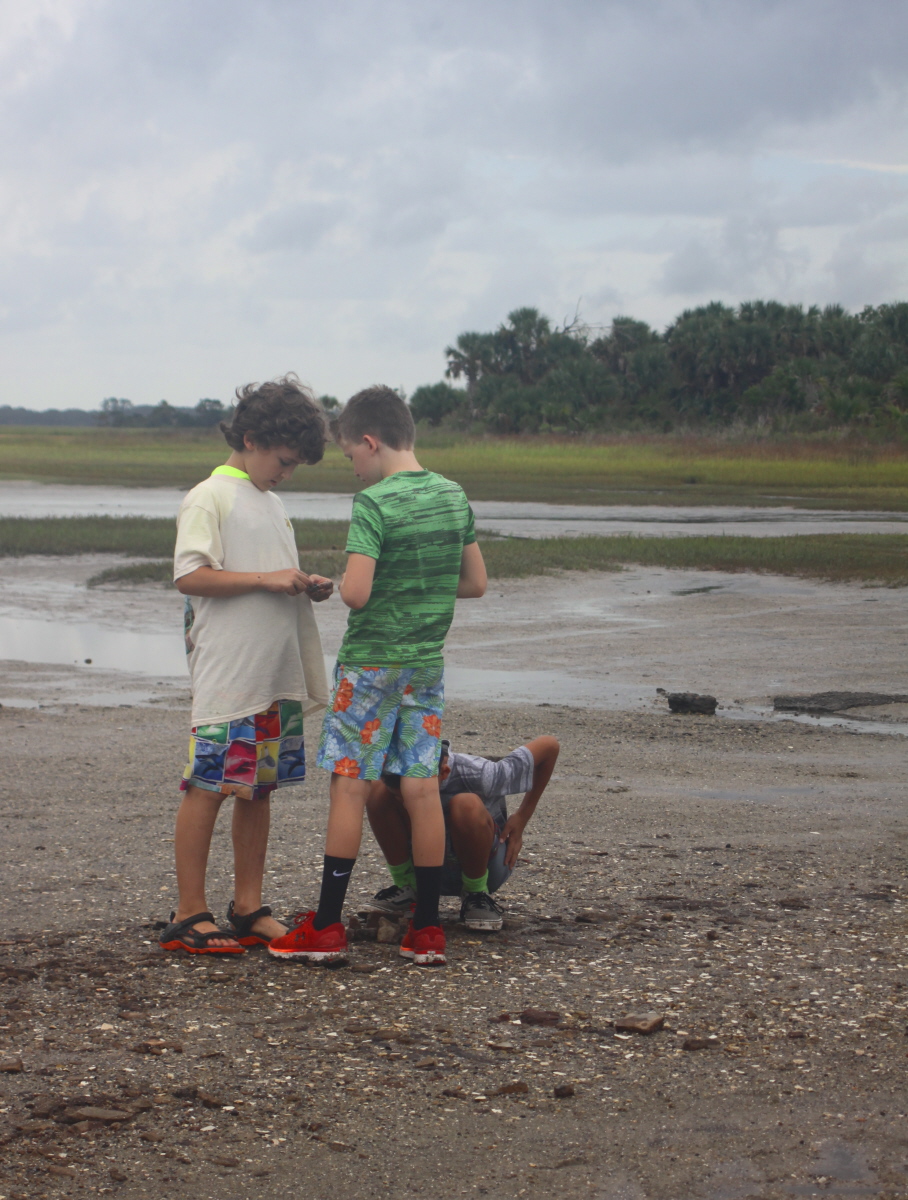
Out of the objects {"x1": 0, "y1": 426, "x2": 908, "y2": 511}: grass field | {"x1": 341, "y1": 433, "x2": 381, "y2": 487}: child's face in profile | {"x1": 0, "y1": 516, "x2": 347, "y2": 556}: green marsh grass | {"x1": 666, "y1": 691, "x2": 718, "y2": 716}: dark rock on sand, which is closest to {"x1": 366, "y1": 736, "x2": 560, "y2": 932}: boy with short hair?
{"x1": 341, "y1": 433, "x2": 381, "y2": 487}: child's face in profile

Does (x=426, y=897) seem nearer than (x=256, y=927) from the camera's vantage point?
Yes

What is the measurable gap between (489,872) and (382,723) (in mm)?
796

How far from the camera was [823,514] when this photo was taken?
1265 inches

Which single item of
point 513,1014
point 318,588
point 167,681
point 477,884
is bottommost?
point 167,681

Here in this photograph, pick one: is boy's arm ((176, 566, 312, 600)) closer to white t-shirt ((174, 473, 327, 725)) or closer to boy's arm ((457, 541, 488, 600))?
white t-shirt ((174, 473, 327, 725))

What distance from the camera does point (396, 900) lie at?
4.69 meters

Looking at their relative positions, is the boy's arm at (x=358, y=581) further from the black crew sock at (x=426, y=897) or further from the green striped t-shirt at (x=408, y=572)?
the black crew sock at (x=426, y=897)

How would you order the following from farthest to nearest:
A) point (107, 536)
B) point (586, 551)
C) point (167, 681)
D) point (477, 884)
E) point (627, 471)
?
point (627, 471) → point (107, 536) → point (586, 551) → point (167, 681) → point (477, 884)

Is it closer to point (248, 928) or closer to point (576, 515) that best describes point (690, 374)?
point (576, 515)

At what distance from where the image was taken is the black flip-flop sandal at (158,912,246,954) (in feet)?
13.8

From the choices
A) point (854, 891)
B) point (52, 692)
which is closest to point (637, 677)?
point (52, 692)

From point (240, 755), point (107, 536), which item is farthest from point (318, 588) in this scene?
point (107, 536)

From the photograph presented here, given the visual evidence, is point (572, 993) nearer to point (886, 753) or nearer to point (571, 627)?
point (886, 753)

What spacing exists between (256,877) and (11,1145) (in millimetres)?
1490
